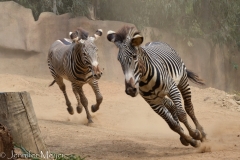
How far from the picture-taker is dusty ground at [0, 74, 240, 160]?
6.70 metres

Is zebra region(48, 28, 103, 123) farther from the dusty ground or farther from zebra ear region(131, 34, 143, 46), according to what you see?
zebra ear region(131, 34, 143, 46)

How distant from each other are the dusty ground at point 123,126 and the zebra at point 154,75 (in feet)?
1.66

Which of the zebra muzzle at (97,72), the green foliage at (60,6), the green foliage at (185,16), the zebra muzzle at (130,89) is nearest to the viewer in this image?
the zebra muzzle at (130,89)

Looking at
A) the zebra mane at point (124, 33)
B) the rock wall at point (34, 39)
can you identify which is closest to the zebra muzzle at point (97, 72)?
the zebra mane at point (124, 33)

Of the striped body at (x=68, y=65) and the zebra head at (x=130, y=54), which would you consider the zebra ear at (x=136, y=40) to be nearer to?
the zebra head at (x=130, y=54)

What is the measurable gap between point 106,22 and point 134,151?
38.5 feet

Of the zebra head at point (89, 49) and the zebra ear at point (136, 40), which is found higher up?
the zebra ear at point (136, 40)

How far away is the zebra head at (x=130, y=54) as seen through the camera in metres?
5.89

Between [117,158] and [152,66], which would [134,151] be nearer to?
[117,158]

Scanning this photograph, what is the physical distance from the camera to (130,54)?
608 centimetres

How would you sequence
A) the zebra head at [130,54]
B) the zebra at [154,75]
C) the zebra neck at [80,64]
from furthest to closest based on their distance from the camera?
the zebra neck at [80,64]
the zebra at [154,75]
the zebra head at [130,54]

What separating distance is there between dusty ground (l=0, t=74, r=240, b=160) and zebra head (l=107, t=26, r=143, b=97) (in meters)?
1.15

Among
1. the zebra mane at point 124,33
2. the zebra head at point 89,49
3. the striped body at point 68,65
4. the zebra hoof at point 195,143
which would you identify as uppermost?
the zebra mane at point 124,33

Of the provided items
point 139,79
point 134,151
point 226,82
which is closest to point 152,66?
point 139,79
